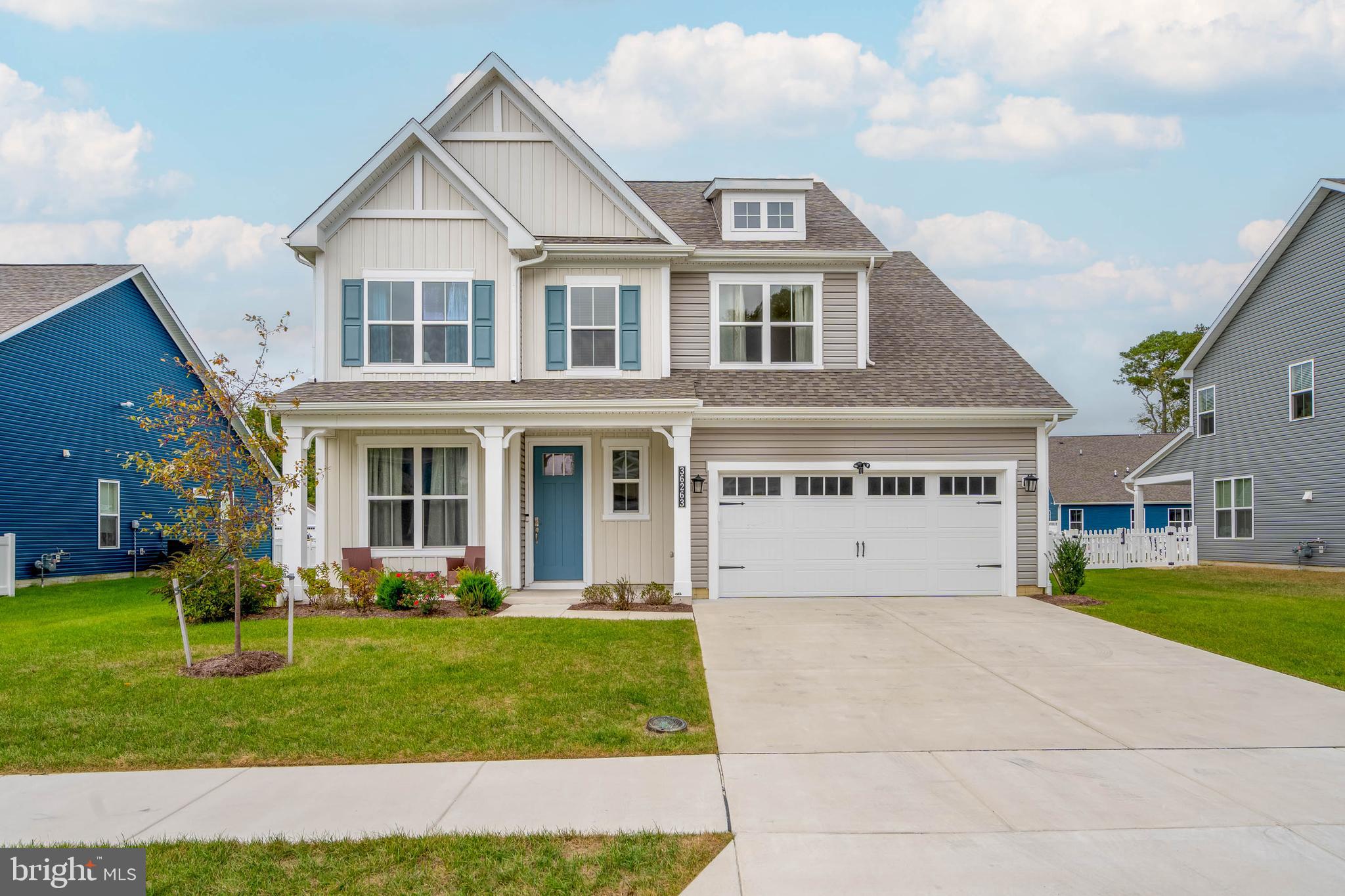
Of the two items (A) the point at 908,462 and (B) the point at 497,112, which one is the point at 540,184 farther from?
(A) the point at 908,462

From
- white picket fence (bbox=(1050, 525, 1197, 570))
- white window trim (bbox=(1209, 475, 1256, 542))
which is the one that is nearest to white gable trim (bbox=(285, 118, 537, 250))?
white picket fence (bbox=(1050, 525, 1197, 570))

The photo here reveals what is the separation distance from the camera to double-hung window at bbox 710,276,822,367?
15500 millimetres

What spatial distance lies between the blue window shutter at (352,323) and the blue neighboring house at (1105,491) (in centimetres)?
2863

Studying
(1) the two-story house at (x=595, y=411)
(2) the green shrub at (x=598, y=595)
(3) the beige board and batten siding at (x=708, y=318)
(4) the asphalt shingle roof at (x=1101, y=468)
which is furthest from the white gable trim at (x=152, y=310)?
(4) the asphalt shingle roof at (x=1101, y=468)

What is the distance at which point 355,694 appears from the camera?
7.63 metres

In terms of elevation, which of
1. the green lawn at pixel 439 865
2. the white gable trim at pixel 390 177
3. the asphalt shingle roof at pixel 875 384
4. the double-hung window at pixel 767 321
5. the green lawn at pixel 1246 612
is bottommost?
the green lawn at pixel 1246 612

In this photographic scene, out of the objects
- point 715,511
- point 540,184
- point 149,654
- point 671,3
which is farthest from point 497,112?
point 149,654

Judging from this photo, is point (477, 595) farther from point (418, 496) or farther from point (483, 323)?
point (483, 323)

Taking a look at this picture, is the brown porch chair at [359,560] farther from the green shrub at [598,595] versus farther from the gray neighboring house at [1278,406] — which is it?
the gray neighboring house at [1278,406]

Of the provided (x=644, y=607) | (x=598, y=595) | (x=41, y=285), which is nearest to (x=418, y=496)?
(x=598, y=595)

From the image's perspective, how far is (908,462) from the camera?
566 inches

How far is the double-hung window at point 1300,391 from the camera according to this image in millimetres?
19984

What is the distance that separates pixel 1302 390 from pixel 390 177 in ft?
67.6

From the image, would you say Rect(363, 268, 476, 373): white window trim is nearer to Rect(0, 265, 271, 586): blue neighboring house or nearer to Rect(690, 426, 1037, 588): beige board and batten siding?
Rect(690, 426, 1037, 588): beige board and batten siding
